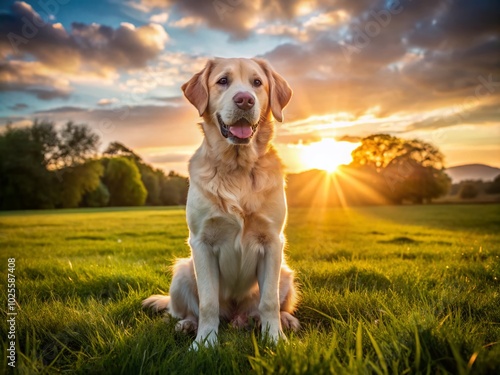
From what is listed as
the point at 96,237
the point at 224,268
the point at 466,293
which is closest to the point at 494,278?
the point at 466,293

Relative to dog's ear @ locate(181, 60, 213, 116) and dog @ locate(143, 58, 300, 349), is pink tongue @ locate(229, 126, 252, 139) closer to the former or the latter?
dog @ locate(143, 58, 300, 349)

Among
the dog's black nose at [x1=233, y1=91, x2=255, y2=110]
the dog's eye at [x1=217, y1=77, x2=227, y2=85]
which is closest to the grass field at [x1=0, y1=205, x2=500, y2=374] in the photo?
the dog's black nose at [x1=233, y1=91, x2=255, y2=110]

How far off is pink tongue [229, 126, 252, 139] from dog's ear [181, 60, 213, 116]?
458 mm

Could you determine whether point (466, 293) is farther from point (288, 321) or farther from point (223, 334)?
point (223, 334)

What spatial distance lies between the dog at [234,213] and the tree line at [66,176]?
33.0m

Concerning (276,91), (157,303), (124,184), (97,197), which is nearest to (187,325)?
(157,303)

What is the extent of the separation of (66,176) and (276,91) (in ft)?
157

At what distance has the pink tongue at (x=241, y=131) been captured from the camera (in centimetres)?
358

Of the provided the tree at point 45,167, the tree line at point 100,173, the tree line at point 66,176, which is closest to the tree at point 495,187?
the tree line at point 100,173

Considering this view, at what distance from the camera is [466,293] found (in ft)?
12.3

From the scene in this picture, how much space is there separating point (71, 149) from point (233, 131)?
4976 centimetres

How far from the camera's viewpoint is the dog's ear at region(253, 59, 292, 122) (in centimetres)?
394

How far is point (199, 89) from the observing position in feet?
12.9

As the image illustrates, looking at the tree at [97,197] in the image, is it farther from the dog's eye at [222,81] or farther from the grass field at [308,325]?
the dog's eye at [222,81]
